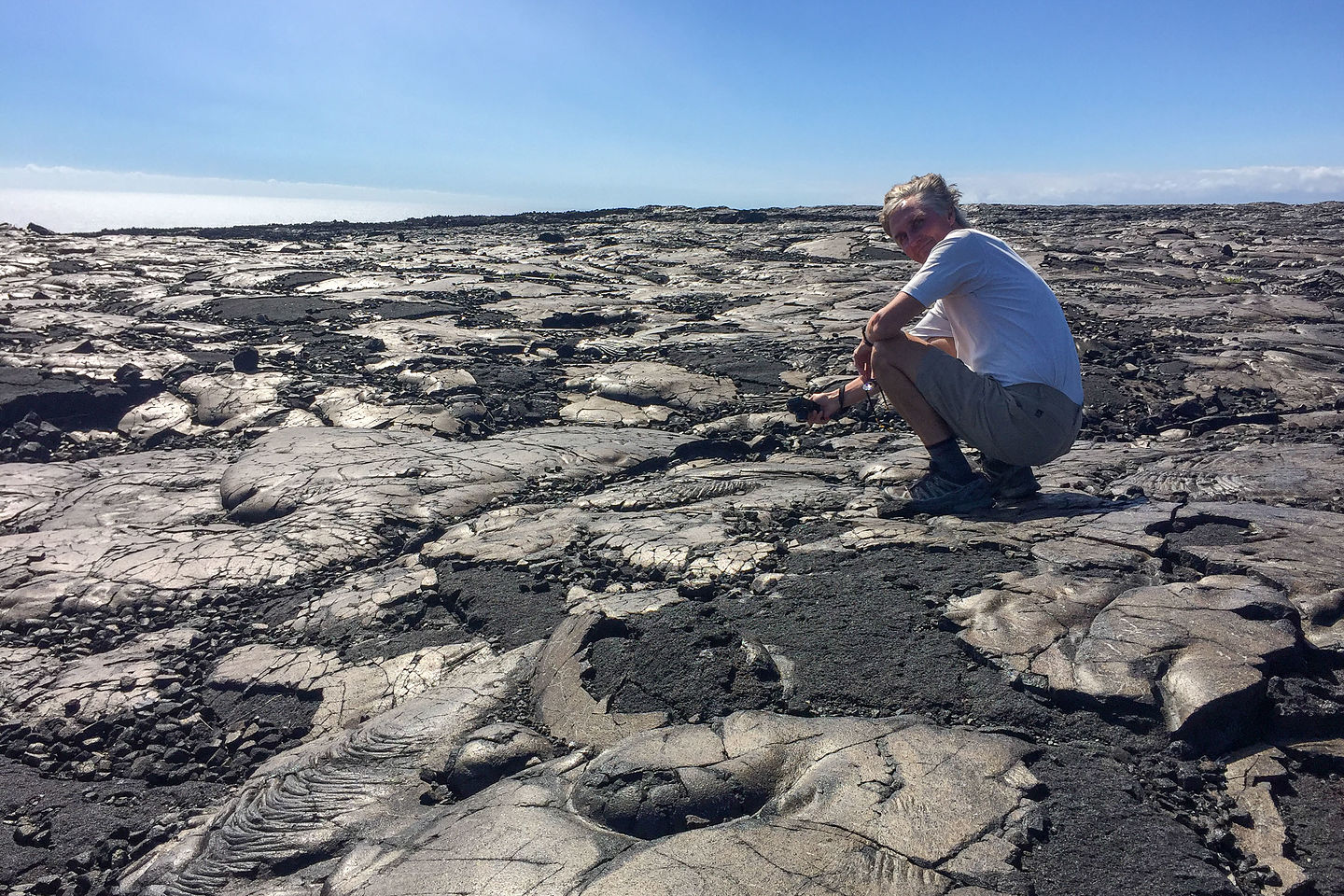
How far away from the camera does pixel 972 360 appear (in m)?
3.61

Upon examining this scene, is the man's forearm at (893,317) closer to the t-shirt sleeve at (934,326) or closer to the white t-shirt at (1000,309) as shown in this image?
the white t-shirt at (1000,309)

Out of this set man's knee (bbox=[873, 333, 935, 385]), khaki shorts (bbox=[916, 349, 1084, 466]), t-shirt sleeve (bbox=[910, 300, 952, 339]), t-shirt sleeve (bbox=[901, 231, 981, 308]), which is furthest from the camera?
t-shirt sleeve (bbox=[910, 300, 952, 339])

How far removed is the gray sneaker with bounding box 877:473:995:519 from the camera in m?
3.60

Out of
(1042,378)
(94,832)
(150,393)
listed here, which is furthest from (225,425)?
(1042,378)

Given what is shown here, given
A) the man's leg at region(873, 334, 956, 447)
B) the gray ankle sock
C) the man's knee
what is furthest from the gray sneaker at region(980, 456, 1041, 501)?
the man's knee

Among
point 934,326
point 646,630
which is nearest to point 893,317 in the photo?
point 934,326

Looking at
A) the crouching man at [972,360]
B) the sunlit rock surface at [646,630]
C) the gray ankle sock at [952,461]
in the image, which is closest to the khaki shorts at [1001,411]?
the crouching man at [972,360]

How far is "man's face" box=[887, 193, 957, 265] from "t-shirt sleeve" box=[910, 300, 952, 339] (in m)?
0.35

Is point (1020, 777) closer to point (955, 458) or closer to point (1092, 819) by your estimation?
point (1092, 819)

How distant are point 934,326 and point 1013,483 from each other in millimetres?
810

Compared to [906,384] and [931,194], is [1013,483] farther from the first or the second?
[931,194]

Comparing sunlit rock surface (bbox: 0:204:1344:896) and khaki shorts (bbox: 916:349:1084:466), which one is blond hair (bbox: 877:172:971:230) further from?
sunlit rock surface (bbox: 0:204:1344:896)

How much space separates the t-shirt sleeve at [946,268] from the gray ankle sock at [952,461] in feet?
2.22

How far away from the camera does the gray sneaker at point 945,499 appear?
3596mm
